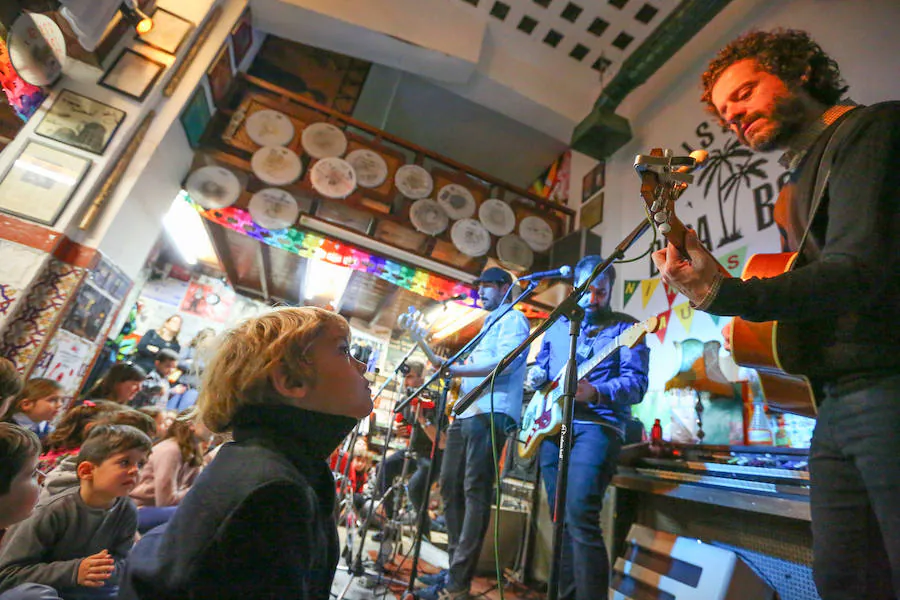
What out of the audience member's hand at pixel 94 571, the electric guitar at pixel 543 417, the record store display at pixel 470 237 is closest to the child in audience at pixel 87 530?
the audience member's hand at pixel 94 571

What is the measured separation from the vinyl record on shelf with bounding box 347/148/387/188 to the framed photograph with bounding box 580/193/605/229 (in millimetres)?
2847

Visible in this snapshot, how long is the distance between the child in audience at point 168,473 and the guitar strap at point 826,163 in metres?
2.93

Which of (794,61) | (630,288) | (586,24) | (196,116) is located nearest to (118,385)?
(196,116)

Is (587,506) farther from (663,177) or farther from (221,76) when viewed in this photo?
(221,76)

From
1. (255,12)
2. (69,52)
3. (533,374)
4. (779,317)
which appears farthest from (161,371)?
(779,317)

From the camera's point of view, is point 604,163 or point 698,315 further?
point 604,163

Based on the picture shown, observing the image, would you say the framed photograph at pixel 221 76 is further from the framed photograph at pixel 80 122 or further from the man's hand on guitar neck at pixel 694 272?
the man's hand on guitar neck at pixel 694 272

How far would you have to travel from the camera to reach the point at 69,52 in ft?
12.9

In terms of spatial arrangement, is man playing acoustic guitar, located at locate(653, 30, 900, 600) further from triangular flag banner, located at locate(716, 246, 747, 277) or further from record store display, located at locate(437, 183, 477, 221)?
record store display, located at locate(437, 183, 477, 221)

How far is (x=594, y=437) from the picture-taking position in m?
2.37

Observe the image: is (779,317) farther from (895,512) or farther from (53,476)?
(53,476)

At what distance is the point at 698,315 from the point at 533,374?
225 cm

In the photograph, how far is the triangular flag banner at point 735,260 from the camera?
398 centimetres

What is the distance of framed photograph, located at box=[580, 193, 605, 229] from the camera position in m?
6.37
